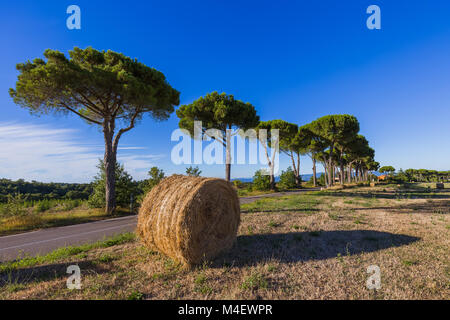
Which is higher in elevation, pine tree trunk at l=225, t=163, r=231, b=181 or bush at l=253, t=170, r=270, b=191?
pine tree trunk at l=225, t=163, r=231, b=181

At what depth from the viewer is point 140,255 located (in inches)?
208

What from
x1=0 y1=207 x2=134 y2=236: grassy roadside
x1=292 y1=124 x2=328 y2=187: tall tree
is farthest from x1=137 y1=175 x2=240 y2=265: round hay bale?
x1=292 y1=124 x2=328 y2=187: tall tree

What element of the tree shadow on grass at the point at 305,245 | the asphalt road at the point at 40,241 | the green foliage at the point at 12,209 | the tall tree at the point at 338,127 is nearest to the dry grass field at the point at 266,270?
the tree shadow on grass at the point at 305,245

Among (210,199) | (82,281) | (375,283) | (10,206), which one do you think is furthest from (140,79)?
(375,283)

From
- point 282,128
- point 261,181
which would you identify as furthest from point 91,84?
point 282,128

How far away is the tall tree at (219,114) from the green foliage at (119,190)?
31.2 feet

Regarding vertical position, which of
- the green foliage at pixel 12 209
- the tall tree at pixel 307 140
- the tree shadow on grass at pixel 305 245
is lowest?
the tree shadow on grass at pixel 305 245

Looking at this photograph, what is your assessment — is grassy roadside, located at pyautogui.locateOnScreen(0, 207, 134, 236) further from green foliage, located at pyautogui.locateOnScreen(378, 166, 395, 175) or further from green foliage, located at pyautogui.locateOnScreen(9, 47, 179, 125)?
green foliage, located at pyautogui.locateOnScreen(378, 166, 395, 175)

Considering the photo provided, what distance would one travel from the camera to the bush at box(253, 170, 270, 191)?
3022cm

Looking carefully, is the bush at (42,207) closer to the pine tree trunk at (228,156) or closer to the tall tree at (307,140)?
the pine tree trunk at (228,156)

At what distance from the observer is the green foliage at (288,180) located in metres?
34.7

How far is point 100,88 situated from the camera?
13.0m

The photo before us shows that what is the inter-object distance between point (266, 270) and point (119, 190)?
560 inches

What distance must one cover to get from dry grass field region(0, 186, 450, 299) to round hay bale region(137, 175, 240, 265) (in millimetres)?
348
